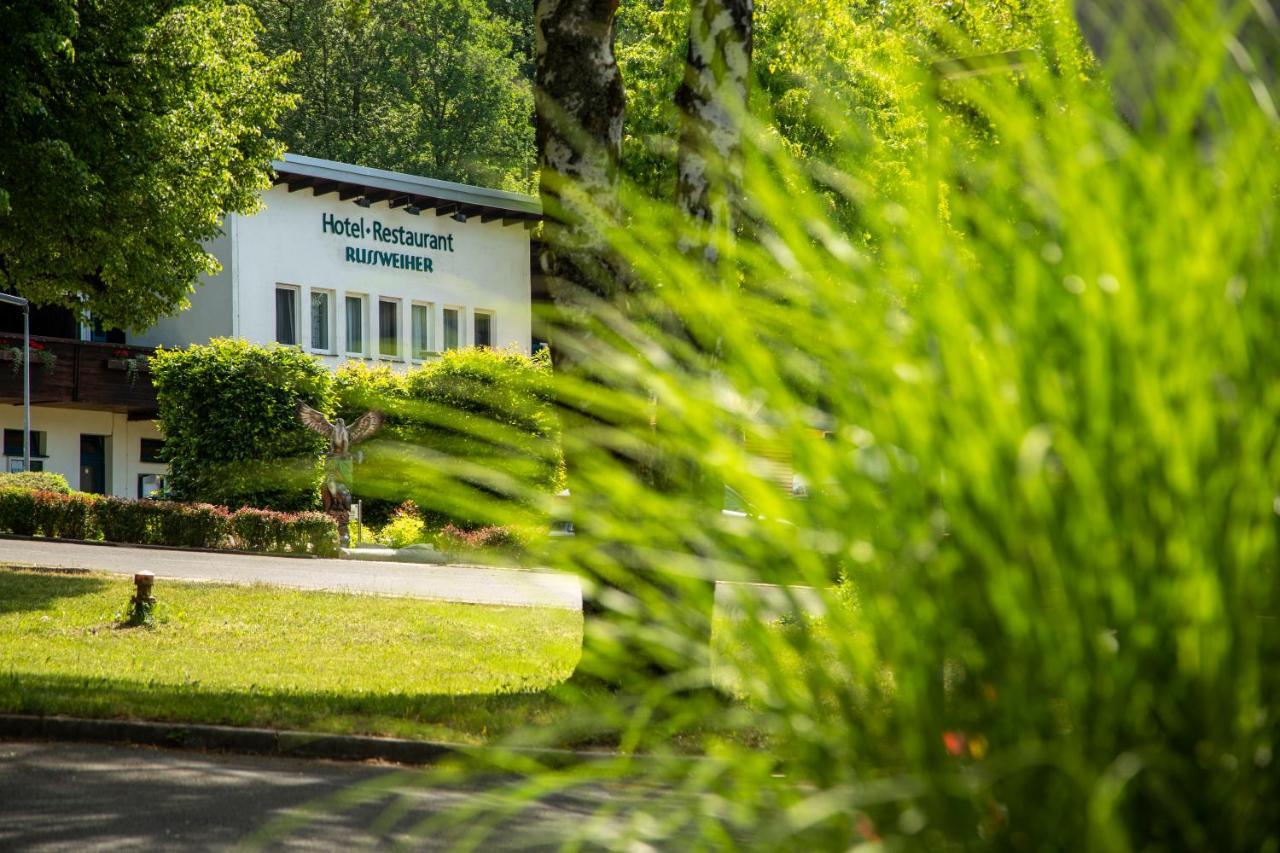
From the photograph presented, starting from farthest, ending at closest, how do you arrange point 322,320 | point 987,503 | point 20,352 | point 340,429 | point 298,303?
1. point 322,320
2. point 298,303
3. point 20,352
4. point 340,429
5. point 987,503

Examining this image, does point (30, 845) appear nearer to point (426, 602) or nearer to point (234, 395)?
point (426, 602)

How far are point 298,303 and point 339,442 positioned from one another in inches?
445

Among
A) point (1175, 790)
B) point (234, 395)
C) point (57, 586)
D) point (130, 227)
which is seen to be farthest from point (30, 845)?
point (234, 395)

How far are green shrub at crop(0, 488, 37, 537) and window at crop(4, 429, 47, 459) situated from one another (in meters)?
12.3

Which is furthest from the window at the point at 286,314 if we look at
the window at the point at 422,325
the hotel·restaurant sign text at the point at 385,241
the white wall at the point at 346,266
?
the window at the point at 422,325

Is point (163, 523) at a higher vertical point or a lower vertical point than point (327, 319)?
lower

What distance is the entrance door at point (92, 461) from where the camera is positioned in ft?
150

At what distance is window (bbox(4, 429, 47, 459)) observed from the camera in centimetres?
4347

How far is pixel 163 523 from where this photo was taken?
31.3 m

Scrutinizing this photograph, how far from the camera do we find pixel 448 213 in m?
49.2

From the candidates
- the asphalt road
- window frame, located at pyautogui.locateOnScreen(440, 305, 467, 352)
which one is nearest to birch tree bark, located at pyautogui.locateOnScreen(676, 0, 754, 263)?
the asphalt road

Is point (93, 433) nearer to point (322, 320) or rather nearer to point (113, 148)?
point (322, 320)

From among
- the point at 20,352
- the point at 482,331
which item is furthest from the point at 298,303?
the point at 20,352

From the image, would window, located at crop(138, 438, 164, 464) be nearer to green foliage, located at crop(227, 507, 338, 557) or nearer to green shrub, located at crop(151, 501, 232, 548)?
green shrub, located at crop(151, 501, 232, 548)
